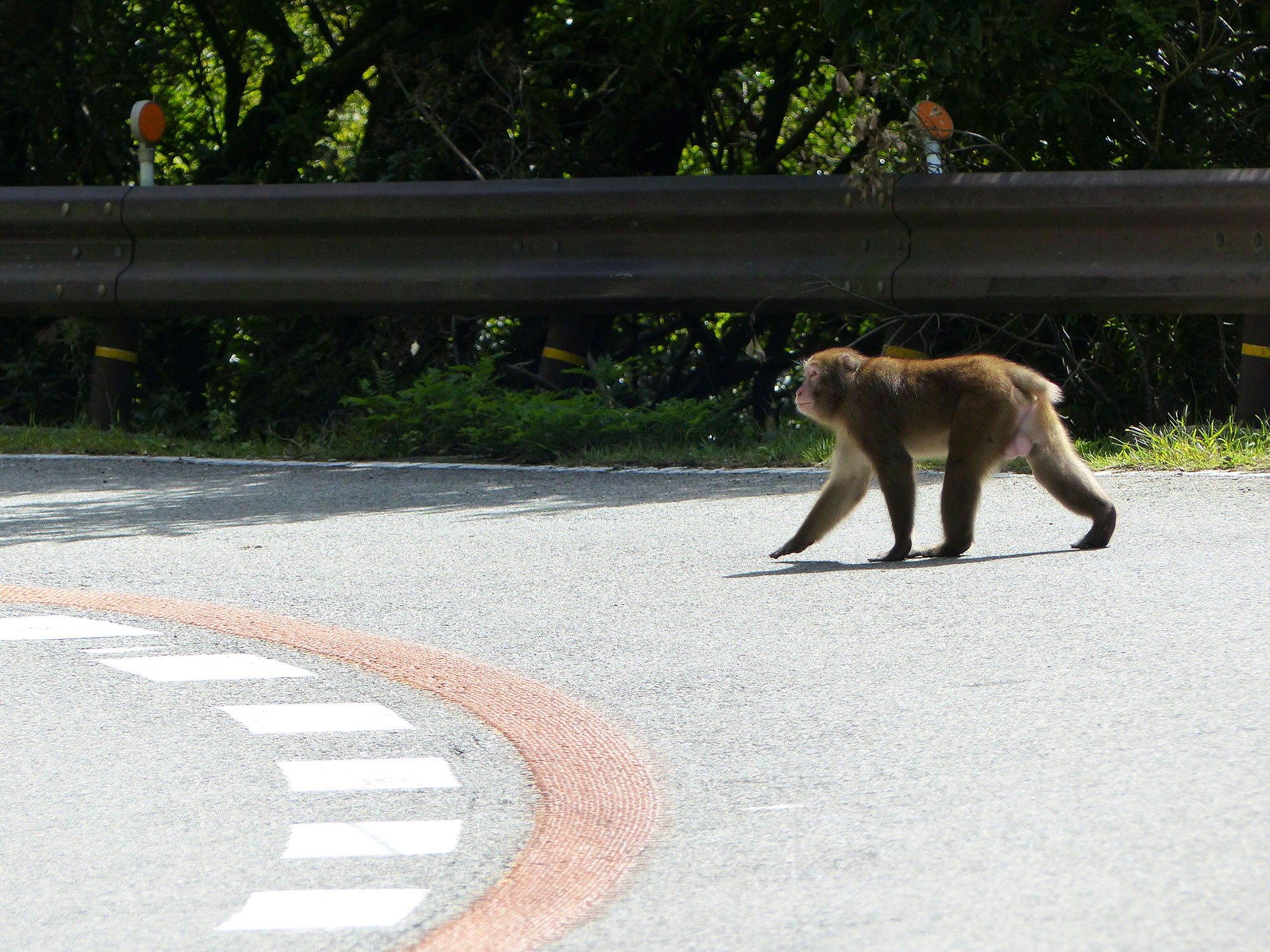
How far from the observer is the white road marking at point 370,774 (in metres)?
3.74

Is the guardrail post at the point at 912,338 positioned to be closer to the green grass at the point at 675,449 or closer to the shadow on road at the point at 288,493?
the green grass at the point at 675,449

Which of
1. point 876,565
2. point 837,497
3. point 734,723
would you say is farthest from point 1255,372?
point 734,723

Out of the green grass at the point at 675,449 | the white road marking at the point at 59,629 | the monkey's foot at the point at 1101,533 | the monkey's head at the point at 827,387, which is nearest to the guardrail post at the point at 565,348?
the green grass at the point at 675,449

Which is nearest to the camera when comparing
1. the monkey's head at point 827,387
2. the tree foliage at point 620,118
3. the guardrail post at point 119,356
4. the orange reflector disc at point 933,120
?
the monkey's head at point 827,387

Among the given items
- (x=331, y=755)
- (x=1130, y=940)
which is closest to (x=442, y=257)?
(x=331, y=755)

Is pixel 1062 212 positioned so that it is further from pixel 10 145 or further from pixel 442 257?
pixel 10 145

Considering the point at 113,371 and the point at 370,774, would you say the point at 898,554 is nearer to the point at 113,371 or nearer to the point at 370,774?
the point at 370,774

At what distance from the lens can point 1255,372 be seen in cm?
820

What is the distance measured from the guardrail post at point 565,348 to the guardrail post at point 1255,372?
3.46 meters

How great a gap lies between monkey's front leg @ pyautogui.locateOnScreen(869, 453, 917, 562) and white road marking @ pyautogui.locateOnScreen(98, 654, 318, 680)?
237cm

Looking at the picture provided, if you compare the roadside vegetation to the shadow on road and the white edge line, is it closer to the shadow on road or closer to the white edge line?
the white edge line

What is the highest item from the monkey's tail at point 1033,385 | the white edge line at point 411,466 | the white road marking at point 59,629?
the monkey's tail at point 1033,385

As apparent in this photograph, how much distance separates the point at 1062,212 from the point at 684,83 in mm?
3162

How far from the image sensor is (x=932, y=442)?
6508 mm
